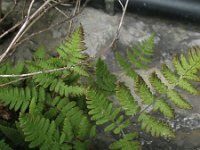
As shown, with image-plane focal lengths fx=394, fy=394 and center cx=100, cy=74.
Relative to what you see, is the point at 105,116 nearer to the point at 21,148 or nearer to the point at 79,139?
the point at 79,139

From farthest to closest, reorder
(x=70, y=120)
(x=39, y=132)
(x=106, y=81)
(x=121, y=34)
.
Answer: (x=121, y=34) → (x=106, y=81) → (x=70, y=120) → (x=39, y=132)

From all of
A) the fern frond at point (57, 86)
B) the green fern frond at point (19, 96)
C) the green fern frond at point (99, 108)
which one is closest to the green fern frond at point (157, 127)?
the green fern frond at point (99, 108)

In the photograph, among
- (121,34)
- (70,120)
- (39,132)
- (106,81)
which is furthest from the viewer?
(121,34)

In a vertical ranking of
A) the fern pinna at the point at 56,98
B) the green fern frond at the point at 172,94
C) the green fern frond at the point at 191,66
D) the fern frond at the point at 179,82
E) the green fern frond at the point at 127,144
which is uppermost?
the green fern frond at the point at 191,66

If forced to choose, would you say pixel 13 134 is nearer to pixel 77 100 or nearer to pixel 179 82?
pixel 77 100

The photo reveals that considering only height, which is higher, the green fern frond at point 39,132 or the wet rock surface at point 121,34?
the wet rock surface at point 121,34

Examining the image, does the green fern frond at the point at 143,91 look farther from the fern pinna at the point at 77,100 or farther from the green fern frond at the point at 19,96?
the green fern frond at the point at 19,96

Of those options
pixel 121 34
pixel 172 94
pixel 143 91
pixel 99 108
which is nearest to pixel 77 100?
pixel 99 108

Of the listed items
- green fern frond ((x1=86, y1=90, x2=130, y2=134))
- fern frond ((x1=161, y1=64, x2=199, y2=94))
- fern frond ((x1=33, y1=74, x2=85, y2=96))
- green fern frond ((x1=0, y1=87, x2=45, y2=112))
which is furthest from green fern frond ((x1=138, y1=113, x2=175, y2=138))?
green fern frond ((x1=0, y1=87, x2=45, y2=112))

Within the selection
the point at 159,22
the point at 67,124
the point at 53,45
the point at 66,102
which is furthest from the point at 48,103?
the point at 159,22
